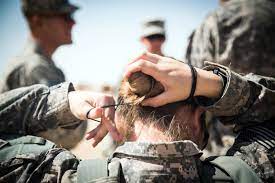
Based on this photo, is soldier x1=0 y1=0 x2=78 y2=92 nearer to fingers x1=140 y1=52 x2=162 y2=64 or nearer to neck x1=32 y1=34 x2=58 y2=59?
neck x1=32 y1=34 x2=58 y2=59

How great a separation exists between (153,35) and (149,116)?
15.6 feet

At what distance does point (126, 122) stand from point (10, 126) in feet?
2.64

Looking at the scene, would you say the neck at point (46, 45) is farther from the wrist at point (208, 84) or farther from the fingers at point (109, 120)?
the wrist at point (208, 84)

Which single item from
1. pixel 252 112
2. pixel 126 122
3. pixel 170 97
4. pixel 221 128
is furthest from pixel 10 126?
pixel 221 128

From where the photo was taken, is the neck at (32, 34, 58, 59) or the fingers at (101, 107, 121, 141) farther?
the neck at (32, 34, 58, 59)

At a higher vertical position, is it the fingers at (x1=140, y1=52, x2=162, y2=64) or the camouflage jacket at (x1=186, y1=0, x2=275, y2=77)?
the fingers at (x1=140, y1=52, x2=162, y2=64)

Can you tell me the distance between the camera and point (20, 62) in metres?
3.84

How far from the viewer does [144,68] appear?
5.06 ft

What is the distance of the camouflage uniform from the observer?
56.6 inches

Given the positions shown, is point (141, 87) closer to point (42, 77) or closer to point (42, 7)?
point (42, 77)

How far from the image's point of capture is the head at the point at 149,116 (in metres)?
1.57

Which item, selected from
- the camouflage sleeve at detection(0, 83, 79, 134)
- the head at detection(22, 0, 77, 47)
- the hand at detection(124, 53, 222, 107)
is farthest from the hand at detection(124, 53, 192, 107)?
the head at detection(22, 0, 77, 47)

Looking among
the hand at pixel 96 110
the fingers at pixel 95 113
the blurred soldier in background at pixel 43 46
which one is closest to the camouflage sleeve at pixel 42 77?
the blurred soldier in background at pixel 43 46

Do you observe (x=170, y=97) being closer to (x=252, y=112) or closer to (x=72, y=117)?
(x=252, y=112)
